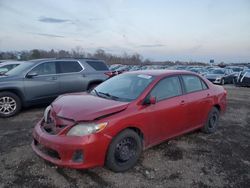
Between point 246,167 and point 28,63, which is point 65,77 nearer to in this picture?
point 28,63

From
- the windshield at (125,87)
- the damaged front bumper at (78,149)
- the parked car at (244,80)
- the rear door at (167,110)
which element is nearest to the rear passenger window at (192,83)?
the rear door at (167,110)

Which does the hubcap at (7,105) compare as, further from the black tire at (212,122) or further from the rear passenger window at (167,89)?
the black tire at (212,122)

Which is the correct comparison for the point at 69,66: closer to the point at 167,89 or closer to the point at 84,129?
the point at 167,89

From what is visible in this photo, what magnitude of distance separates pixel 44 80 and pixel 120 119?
4.87 meters

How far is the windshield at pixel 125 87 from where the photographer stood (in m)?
4.35

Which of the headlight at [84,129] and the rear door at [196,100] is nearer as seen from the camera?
the headlight at [84,129]

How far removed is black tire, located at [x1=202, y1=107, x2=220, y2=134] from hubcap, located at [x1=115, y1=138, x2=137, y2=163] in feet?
8.03

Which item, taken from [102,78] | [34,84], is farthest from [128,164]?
A: [102,78]

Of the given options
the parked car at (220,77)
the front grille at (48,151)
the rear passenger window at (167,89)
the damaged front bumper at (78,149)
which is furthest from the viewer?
the parked car at (220,77)

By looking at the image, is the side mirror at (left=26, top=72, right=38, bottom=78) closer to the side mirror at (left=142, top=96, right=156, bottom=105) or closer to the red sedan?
the red sedan

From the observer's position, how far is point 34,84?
7602 millimetres

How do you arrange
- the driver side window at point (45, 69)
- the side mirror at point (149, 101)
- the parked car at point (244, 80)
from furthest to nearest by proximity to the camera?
1. the parked car at point (244, 80)
2. the driver side window at point (45, 69)
3. the side mirror at point (149, 101)

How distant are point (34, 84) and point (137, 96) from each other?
14.8 ft

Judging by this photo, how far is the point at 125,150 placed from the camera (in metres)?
3.87
